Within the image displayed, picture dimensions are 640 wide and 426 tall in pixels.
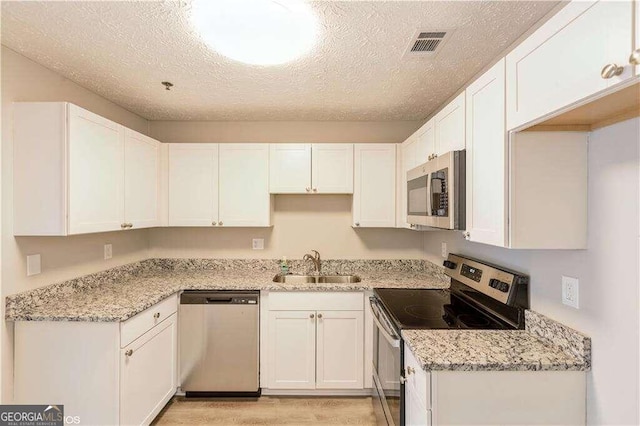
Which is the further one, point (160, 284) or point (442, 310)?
point (160, 284)

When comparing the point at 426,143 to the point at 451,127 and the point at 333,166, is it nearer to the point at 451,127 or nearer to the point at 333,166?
the point at 451,127

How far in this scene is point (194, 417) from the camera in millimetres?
2328

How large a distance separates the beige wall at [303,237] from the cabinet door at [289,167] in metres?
0.30

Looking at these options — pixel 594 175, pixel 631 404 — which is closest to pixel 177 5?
pixel 594 175

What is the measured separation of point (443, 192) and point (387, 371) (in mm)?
1128

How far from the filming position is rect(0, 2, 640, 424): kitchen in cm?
113

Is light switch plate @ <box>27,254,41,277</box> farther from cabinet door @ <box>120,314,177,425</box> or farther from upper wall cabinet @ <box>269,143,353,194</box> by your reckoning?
upper wall cabinet @ <box>269,143,353,194</box>

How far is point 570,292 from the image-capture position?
1.31 meters

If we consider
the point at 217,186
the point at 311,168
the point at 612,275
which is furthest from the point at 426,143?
the point at 217,186

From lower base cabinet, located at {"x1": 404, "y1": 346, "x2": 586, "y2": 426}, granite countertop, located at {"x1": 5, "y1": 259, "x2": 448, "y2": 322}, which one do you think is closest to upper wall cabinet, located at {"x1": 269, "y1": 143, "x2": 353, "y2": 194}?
granite countertop, located at {"x1": 5, "y1": 259, "x2": 448, "y2": 322}

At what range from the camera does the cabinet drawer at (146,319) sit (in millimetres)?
1834

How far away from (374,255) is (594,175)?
6.97 feet

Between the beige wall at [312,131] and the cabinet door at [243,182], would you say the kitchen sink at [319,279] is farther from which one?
the beige wall at [312,131]

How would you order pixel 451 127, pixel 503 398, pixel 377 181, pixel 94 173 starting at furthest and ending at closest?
pixel 377 181, pixel 94 173, pixel 451 127, pixel 503 398
